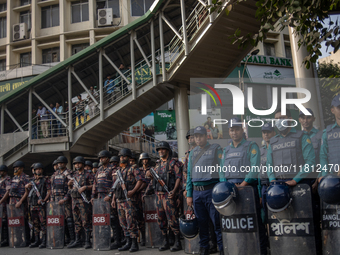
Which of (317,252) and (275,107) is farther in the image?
(275,107)

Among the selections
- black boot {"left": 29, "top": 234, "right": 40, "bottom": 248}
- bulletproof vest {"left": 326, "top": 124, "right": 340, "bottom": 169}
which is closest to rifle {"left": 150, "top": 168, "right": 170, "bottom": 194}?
Result: bulletproof vest {"left": 326, "top": 124, "right": 340, "bottom": 169}

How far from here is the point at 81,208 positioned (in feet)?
24.4

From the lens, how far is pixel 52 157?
48.7ft

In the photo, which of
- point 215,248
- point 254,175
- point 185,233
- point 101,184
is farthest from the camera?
point 101,184

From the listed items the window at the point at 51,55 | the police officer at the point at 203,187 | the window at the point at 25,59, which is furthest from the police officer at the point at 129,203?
the window at the point at 25,59

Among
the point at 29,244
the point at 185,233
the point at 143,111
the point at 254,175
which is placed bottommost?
the point at 29,244

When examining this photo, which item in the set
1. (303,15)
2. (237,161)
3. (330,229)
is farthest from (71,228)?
(303,15)

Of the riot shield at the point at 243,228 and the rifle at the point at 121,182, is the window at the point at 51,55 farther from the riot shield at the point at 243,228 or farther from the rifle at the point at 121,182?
the riot shield at the point at 243,228

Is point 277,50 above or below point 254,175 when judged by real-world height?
above

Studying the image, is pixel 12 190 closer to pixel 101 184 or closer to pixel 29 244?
pixel 29 244

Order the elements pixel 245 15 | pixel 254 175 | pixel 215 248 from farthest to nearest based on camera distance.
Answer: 1. pixel 245 15
2. pixel 215 248
3. pixel 254 175

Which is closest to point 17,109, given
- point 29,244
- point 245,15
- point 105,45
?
point 105,45

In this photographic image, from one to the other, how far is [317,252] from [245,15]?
7.38 m

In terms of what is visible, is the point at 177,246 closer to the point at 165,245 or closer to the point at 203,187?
the point at 165,245
